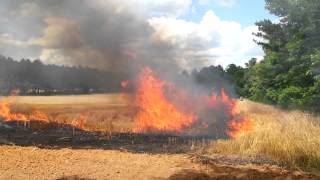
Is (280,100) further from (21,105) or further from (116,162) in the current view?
(21,105)

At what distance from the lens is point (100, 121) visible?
1126 inches

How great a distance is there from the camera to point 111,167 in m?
14.1

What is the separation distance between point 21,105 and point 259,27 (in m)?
15.1

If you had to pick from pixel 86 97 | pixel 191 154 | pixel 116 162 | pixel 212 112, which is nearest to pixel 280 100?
pixel 212 112

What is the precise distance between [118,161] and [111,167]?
2.68ft

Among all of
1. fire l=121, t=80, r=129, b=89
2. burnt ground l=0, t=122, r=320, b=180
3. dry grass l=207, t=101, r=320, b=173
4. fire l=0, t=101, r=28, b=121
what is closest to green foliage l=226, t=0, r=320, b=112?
dry grass l=207, t=101, r=320, b=173

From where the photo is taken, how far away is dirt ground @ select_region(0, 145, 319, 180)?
43.3ft

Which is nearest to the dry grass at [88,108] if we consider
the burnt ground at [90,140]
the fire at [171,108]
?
the fire at [171,108]

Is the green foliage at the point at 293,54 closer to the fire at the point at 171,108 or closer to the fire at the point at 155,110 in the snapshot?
the fire at the point at 171,108

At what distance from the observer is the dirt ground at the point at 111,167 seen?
13211mm

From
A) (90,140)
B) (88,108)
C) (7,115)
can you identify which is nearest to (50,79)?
(88,108)

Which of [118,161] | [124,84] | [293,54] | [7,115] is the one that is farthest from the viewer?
[124,84]

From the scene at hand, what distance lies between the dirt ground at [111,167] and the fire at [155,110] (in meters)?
8.25

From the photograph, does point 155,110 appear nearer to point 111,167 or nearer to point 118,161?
point 118,161
